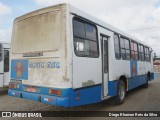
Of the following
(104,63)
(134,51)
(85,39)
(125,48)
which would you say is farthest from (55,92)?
(134,51)

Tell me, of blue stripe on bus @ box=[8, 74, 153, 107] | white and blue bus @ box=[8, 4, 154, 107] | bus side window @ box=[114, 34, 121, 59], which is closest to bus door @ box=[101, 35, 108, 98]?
white and blue bus @ box=[8, 4, 154, 107]

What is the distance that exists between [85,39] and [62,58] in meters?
1.09

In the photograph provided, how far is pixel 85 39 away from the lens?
6281 millimetres

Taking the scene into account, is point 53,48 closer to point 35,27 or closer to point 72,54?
point 72,54

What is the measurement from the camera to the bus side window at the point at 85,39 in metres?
5.88

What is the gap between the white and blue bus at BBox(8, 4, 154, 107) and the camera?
5.54 meters

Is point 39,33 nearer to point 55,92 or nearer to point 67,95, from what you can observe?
point 55,92

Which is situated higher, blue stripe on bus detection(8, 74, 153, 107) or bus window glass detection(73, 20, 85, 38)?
bus window glass detection(73, 20, 85, 38)

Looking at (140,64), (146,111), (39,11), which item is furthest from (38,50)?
(140,64)

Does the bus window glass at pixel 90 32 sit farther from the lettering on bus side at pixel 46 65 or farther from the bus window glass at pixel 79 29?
the lettering on bus side at pixel 46 65

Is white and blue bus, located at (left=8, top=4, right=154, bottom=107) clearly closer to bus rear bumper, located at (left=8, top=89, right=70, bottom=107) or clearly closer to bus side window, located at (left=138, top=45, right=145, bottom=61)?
bus rear bumper, located at (left=8, top=89, right=70, bottom=107)

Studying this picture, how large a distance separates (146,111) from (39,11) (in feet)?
15.9

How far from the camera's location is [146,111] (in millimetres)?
7508

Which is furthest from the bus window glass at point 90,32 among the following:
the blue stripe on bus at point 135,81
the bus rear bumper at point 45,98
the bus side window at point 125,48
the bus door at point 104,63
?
the blue stripe on bus at point 135,81
